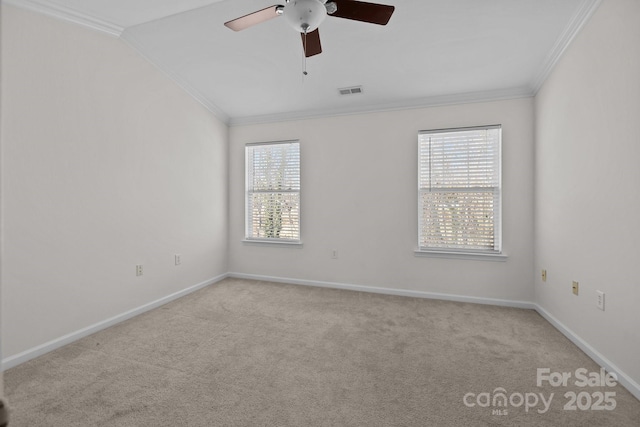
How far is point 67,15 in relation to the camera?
2.30 m

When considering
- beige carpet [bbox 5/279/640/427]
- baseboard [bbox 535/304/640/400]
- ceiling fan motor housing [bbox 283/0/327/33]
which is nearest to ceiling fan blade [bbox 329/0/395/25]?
ceiling fan motor housing [bbox 283/0/327/33]

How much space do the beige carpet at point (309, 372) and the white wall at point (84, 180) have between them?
1.29 ft

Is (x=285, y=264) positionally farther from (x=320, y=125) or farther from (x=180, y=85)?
(x=180, y=85)

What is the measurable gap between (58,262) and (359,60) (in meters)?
3.32

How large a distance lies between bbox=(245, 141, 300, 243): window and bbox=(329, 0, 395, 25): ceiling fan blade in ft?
7.81

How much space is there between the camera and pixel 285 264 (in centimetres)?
420

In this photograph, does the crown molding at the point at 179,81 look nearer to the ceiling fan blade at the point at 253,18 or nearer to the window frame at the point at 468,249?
the ceiling fan blade at the point at 253,18

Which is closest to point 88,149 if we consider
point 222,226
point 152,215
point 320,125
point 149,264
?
point 152,215

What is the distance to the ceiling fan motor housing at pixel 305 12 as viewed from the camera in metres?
1.64

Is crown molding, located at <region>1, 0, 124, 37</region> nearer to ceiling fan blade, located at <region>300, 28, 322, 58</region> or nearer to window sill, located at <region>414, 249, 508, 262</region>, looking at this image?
ceiling fan blade, located at <region>300, 28, 322, 58</region>

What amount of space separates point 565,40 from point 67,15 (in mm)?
4198

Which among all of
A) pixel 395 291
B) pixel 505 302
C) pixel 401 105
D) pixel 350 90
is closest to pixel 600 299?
pixel 505 302

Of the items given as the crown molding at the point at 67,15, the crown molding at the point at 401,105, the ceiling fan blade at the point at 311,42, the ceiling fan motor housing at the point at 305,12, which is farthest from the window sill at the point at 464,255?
the crown molding at the point at 67,15

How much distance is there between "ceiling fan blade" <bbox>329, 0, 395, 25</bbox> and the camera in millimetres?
1711
